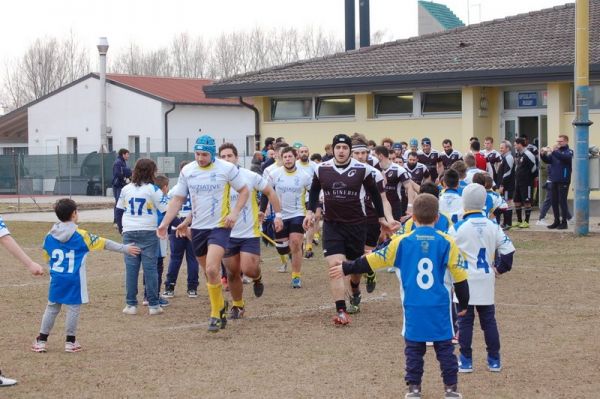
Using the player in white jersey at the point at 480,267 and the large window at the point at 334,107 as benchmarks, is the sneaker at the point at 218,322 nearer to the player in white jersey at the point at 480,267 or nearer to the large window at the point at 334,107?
the player in white jersey at the point at 480,267

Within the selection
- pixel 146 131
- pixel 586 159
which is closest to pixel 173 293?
pixel 586 159

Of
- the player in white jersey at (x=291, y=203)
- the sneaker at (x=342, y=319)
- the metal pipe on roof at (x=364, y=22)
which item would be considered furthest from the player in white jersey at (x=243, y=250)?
the metal pipe on roof at (x=364, y=22)

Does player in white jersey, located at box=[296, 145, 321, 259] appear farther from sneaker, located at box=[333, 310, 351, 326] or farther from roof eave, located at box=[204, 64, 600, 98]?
roof eave, located at box=[204, 64, 600, 98]

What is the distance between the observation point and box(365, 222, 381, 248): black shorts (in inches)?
524

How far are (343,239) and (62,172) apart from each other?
33.5 metres

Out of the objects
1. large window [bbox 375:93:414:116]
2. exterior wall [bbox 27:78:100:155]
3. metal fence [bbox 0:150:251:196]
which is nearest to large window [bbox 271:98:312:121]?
large window [bbox 375:93:414:116]

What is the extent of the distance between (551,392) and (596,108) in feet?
60.0

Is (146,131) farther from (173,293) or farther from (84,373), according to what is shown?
(84,373)

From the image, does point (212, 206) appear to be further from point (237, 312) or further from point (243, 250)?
point (237, 312)

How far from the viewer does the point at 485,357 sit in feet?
30.1

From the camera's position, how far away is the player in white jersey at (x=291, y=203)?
1405cm

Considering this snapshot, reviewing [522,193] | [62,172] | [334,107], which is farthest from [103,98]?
[522,193]

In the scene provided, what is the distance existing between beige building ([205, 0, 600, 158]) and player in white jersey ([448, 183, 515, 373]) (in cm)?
1642

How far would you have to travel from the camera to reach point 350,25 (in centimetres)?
Result: 3509
